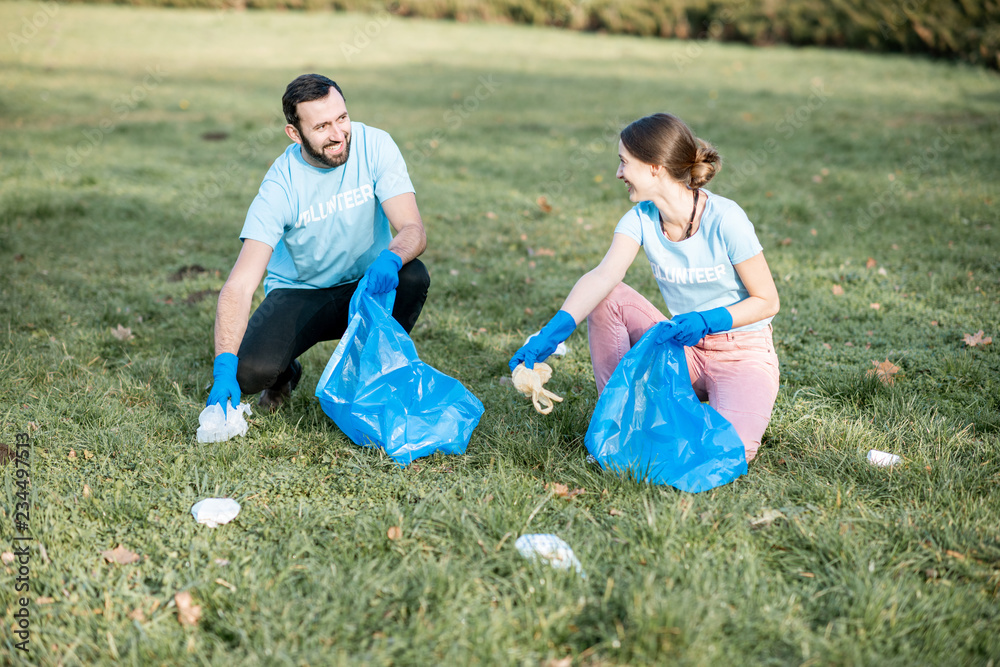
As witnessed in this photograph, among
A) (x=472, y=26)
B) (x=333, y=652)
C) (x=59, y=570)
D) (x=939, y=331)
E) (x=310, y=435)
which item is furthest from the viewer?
(x=472, y=26)

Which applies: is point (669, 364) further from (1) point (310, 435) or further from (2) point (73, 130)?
(2) point (73, 130)

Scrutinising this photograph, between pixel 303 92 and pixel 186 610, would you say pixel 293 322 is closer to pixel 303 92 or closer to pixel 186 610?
pixel 303 92

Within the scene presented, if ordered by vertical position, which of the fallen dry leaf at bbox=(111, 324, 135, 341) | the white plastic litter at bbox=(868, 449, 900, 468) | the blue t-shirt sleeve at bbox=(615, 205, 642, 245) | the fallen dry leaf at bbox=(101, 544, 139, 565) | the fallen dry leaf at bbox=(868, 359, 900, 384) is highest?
the blue t-shirt sleeve at bbox=(615, 205, 642, 245)

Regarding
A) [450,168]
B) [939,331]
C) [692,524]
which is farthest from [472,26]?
[692,524]

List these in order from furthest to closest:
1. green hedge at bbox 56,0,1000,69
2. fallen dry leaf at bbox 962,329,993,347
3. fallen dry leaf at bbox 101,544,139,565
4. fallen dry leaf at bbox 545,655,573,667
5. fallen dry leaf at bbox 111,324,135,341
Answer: green hedge at bbox 56,0,1000,69
fallen dry leaf at bbox 111,324,135,341
fallen dry leaf at bbox 962,329,993,347
fallen dry leaf at bbox 101,544,139,565
fallen dry leaf at bbox 545,655,573,667

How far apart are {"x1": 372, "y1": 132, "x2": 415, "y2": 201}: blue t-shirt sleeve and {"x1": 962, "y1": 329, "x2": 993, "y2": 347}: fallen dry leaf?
290 cm

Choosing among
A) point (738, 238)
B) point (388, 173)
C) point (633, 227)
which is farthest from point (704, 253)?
point (388, 173)

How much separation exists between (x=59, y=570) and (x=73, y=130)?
327 inches

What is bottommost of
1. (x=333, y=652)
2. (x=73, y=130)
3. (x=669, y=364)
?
(x=73, y=130)

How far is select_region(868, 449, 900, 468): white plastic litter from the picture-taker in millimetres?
2596

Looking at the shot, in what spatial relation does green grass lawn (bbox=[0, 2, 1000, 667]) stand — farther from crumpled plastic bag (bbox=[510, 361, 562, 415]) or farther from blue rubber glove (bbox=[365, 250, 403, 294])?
blue rubber glove (bbox=[365, 250, 403, 294])

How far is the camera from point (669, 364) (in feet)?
8.41

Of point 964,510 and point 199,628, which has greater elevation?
point 964,510

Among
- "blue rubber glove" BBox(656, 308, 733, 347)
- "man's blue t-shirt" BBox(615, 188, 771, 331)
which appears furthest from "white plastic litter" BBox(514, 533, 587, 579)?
"man's blue t-shirt" BBox(615, 188, 771, 331)
